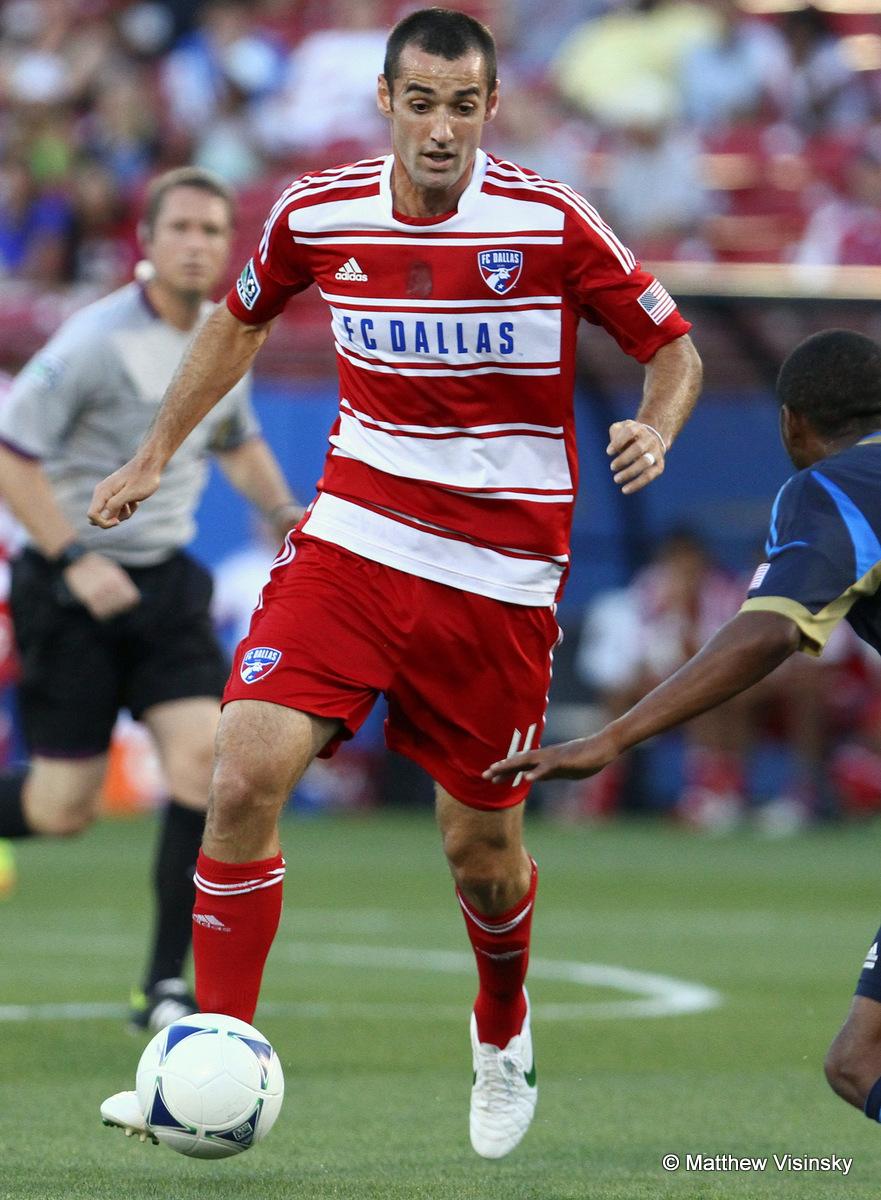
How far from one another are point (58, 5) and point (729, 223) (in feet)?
25.7

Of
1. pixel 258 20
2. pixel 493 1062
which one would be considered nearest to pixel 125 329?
pixel 493 1062

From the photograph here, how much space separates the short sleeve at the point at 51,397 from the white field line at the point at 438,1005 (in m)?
2.02

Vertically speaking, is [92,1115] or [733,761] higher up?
[92,1115]

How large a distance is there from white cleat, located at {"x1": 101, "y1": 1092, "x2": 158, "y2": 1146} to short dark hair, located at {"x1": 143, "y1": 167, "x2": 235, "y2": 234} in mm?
3613

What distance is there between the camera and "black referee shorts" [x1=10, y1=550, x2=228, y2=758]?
7480 mm

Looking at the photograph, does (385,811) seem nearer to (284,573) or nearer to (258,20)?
(258,20)

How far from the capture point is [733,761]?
54.1 ft

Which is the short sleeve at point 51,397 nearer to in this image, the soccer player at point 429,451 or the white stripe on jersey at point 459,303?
the soccer player at point 429,451

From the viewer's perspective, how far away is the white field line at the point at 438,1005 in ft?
25.6

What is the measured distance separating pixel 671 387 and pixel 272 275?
106 cm

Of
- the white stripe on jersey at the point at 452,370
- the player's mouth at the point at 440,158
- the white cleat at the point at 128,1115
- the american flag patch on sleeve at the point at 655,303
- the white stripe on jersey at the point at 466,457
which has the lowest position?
the white cleat at the point at 128,1115

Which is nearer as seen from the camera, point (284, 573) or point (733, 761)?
point (284, 573)

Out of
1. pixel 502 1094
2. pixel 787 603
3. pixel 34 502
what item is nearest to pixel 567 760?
pixel 787 603

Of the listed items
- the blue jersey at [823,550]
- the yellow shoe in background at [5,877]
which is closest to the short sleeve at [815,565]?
the blue jersey at [823,550]
